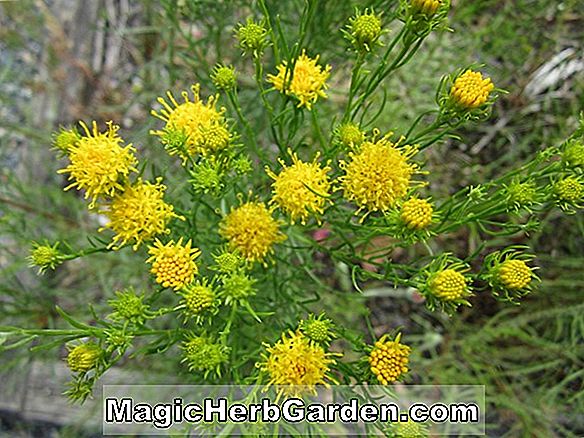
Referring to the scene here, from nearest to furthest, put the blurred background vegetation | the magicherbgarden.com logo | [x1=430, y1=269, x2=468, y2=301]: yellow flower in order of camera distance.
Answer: [x1=430, y1=269, x2=468, y2=301]: yellow flower → the magicherbgarden.com logo → the blurred background vegetation

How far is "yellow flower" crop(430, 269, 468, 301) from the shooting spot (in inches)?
32.1

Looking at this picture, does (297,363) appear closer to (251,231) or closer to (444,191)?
(251,231)

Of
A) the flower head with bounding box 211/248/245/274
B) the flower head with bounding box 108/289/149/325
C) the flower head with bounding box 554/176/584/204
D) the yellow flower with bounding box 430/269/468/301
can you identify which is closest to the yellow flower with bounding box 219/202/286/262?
the flower head with bounding box 211/248/245/274

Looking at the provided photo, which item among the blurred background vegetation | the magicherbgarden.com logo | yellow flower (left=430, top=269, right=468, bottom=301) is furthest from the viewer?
the blurred background vegetation

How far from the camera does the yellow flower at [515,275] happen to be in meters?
0.83

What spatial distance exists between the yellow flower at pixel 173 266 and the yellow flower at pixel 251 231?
11 cm

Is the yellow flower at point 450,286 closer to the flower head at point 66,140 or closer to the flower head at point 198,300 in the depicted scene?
the flower head at point 198,300

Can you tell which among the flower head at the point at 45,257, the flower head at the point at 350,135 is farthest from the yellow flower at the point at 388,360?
the flower head at the point at 45,257

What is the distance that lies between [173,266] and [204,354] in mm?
133

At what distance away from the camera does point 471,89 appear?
0.86 meters

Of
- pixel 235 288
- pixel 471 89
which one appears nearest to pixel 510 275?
pixel 471 89

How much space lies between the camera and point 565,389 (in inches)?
67.0

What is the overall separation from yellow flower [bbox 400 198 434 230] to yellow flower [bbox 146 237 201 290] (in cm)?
30

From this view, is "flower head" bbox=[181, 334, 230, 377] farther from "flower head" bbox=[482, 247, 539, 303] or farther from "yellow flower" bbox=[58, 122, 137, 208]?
"flower head" bbox=[482, 247, 539, 303]
